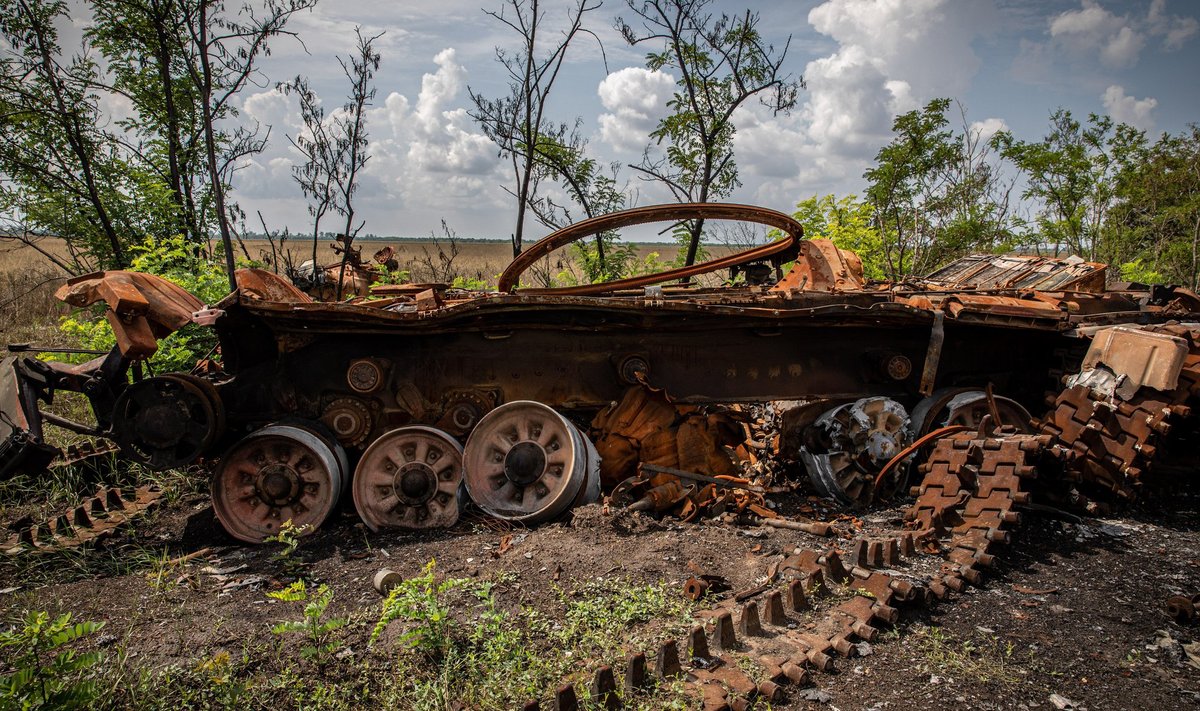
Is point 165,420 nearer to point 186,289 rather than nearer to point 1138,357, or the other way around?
point 186,289

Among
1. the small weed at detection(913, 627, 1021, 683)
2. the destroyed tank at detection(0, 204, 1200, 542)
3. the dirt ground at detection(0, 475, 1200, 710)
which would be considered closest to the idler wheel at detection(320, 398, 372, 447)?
the destroyed tank at detection(0, 204, 1200, 542)

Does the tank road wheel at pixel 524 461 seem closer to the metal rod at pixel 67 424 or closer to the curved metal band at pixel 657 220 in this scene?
the curved metal band at pixel 657 220

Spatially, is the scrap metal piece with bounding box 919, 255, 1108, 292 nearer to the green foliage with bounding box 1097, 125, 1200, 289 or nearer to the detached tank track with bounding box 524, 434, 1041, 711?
the detached tank track with bounding box 524, 434, 1041, 711

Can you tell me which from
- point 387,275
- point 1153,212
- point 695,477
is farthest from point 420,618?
point 1153,212

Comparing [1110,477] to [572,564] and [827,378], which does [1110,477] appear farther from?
[572,564]

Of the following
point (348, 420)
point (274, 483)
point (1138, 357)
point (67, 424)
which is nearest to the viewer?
point (67, 424)

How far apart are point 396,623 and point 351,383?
8.09 ft

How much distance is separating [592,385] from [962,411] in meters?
3.16

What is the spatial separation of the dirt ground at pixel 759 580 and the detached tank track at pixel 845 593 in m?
0.11

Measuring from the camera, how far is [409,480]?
5281 mm

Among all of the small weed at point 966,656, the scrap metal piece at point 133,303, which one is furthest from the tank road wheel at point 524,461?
the small weed at point 966,656

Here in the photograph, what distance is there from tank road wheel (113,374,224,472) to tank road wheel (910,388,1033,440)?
5616 millimetres

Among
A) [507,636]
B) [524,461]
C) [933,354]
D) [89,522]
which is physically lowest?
[89,522]

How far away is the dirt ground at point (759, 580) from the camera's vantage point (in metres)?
3.04
